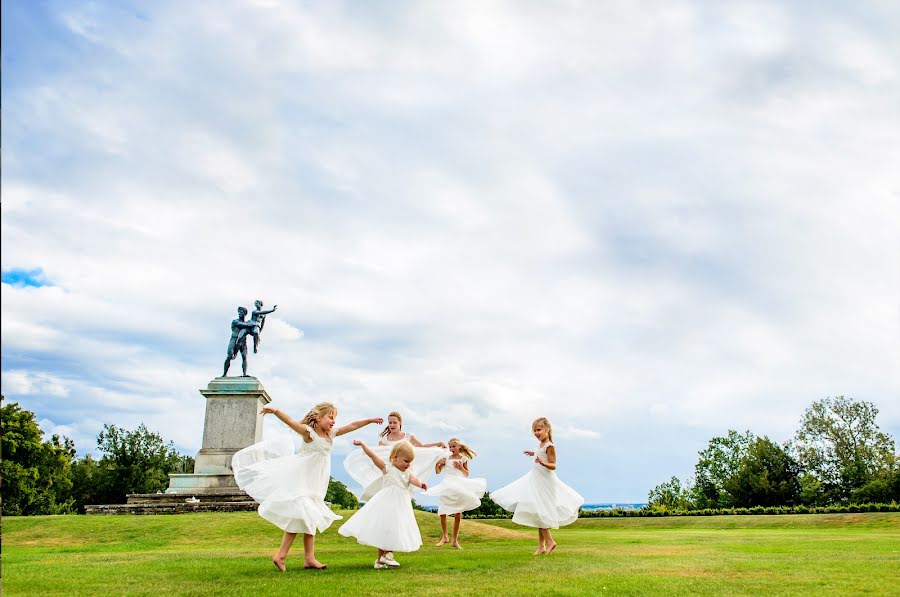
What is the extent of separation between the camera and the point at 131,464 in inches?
2191

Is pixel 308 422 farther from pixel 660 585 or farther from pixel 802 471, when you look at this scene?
pixel 802 471

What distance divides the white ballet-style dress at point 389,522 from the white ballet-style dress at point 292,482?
15.0 inches

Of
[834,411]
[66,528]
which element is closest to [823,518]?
[66,528]

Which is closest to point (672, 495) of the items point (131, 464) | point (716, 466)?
point (716, 466)

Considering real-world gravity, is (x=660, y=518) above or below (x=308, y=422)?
below

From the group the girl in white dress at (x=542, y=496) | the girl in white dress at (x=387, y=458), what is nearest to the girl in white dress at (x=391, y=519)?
the girl in white dress at (x=387, y=458)

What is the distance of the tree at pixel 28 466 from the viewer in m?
47.5

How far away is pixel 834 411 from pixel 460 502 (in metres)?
66.1

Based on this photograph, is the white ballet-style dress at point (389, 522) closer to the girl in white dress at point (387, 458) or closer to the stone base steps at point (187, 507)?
the girl in white dress at point (387, 458)

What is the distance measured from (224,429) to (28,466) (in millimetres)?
30885

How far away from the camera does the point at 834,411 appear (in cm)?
6775

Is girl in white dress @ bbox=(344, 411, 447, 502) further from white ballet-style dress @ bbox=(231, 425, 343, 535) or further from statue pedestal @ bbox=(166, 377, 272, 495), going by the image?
statue pedestal @ bbox=(166, 377, 272, 495)

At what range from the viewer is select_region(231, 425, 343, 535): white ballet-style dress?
10336 mm

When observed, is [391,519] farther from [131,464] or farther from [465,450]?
[131,464]
